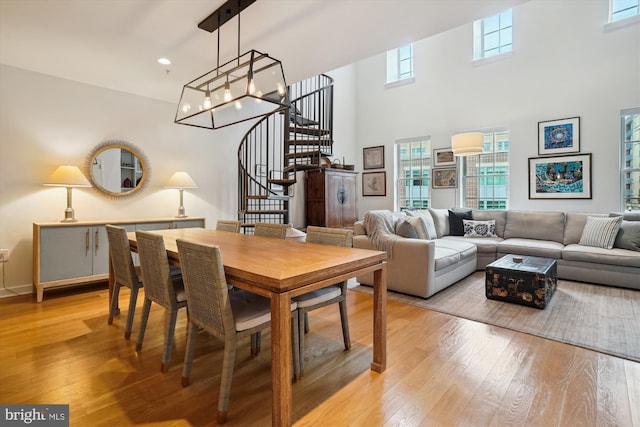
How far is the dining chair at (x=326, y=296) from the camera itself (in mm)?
1941

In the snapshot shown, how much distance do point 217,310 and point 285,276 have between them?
46 centimetres

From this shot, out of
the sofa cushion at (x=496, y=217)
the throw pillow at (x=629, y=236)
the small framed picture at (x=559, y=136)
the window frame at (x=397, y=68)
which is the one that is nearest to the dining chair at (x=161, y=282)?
the sofa cushion at (x=496, y=217)

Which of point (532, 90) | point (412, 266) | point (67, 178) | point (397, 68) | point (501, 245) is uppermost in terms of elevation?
point (397, 68)

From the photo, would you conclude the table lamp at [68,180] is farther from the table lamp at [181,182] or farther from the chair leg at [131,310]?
the chair leg at [131,310]

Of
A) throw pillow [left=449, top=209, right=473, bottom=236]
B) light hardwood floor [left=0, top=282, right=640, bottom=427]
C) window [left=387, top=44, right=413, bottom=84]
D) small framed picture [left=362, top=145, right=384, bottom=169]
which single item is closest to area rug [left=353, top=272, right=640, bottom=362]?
light hardwood floor [left=0, top=282, right=640, bottom=427]

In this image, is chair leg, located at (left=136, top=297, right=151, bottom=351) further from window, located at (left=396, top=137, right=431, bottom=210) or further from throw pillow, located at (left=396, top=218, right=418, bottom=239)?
window, located at (left=396, top=137, right=431, bottom=210)

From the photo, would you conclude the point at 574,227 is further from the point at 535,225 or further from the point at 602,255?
the point at 602,255

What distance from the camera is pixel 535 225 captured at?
4664 millimetres

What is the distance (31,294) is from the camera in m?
3.60

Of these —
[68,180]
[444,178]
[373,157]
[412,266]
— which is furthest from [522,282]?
[68,180]

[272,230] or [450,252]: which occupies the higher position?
[272,230]

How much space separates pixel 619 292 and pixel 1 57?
7.01 metres

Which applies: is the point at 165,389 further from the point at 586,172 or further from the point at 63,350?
the point at 586,172

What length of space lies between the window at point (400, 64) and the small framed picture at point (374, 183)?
6.60 ft
